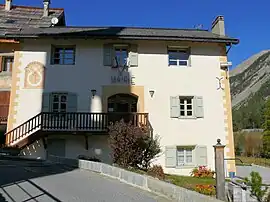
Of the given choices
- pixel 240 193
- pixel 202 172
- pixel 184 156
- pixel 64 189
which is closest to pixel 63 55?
pixel 184 156

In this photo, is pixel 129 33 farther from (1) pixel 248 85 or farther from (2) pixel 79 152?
(1) pixel 248 85

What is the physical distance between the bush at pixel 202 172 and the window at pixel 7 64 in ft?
43.3

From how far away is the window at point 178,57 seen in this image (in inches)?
741

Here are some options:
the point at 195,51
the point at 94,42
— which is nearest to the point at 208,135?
the point at 195,51

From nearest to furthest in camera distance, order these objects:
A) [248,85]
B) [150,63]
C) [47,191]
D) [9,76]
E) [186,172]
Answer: [47,191] < [186,172] < [150,63] < [9,76] < [248,85]

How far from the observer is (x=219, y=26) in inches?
785

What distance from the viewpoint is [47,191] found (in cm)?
809

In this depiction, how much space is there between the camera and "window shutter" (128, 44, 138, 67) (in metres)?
18.2

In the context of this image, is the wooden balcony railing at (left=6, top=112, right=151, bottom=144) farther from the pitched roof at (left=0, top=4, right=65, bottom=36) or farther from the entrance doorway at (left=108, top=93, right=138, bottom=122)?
the pitched roof at (left=0, top=4, right=65, bottom=36)

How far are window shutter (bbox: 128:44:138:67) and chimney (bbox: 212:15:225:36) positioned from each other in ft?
19.2

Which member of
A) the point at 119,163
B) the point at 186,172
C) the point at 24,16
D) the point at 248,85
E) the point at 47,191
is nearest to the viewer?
the point at 47,191

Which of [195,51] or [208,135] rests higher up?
[195,51]

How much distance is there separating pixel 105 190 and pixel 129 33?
12262mm

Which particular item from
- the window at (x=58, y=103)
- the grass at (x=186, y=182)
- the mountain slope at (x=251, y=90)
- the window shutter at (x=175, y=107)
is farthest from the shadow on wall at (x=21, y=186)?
the mountain slope at (x=251, y=90)
